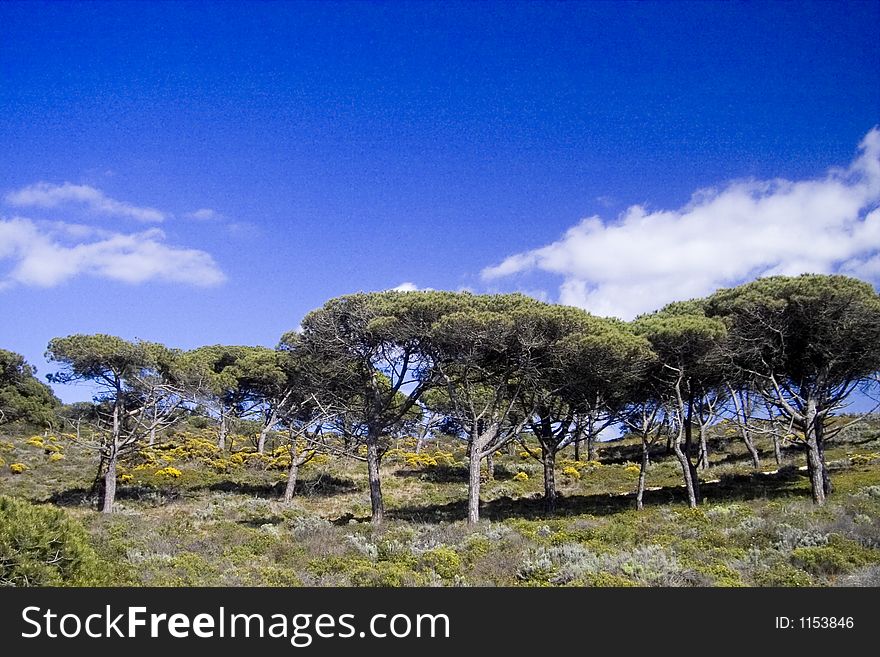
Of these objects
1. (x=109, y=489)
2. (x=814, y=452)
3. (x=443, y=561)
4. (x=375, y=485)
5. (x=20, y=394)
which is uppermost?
(x=20, y=394)

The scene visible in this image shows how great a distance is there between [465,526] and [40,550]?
13.6 meters

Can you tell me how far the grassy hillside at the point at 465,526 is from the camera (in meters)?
12.1

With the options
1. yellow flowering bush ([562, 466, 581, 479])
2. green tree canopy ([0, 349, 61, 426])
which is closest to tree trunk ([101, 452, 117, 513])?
green tree canopy ([0, 349, 61, 426])

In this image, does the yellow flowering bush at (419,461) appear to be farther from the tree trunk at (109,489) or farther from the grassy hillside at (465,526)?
the tree trunk at (109,489)

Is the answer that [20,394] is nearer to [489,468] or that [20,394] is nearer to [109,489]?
[109,489]

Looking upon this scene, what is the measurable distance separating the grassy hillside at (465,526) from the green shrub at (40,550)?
598 mm

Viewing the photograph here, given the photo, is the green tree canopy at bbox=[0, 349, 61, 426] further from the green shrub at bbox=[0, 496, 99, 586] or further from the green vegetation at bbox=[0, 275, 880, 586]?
the green shrub at bbox=[0, 496, 99, 586]

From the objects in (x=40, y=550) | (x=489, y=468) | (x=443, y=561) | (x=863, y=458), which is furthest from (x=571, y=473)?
(x=40, y=550)

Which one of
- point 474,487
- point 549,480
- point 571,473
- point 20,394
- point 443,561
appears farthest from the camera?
point 20,394

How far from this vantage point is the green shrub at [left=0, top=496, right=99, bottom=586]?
28.5 feet

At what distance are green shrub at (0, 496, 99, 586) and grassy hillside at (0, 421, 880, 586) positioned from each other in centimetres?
60

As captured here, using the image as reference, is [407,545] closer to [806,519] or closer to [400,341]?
[400,341]

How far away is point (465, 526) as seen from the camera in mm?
19891

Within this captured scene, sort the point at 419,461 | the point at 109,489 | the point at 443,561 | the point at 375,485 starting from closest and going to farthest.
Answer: the point at 443,561, the point at 375,485, the point at 109,489, the point at 419,461
